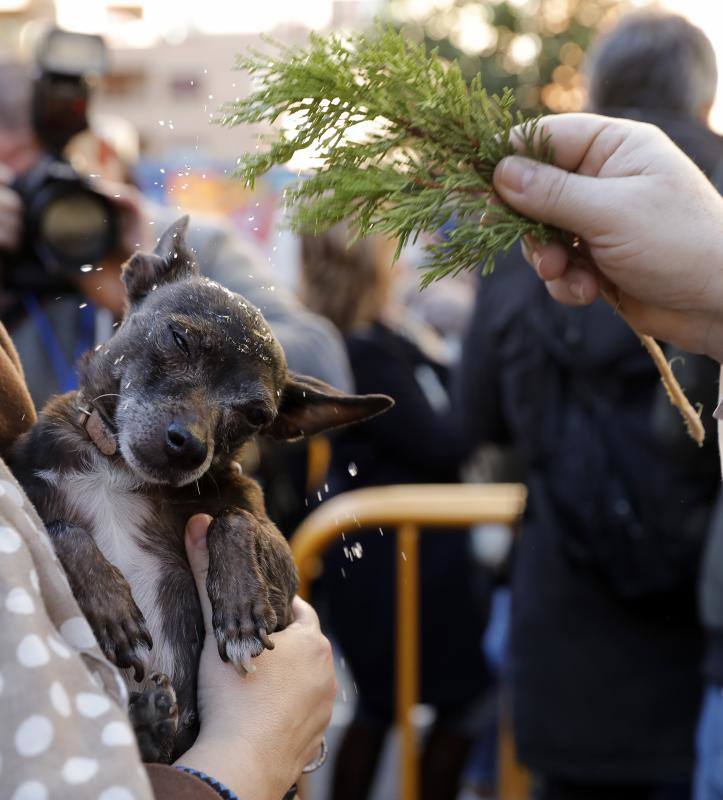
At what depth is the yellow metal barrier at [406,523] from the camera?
173 inches

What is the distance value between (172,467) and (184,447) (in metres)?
0.04

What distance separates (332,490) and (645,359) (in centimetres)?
189

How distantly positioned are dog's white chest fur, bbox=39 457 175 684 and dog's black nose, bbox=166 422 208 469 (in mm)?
119

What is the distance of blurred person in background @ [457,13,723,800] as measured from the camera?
326cm

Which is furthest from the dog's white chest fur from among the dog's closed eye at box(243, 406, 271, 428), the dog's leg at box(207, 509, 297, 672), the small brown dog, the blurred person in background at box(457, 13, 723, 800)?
the blurred person in background at box(457, 13, 723, 800)

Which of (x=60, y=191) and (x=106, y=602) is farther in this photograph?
(x=60, y=191)

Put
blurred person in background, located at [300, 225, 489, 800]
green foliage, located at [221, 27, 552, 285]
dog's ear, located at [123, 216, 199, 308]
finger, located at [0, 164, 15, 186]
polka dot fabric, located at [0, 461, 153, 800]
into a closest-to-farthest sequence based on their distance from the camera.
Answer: polka dot fabric, located at [0, 461, 153, 800]
green foliage, located at [221, 27, 552, 285]
dog's ear, located at [123, 216, 199, 308]
finger, located at [0, 164, 15, 186]
blurred person in background, located at [300, 225, 489, 800]

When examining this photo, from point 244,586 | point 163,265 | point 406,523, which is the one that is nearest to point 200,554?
point 244,586

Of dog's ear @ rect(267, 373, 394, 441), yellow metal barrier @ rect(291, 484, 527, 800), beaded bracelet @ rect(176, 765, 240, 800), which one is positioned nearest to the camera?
beaded bracelet @ rect(176, 765, 240, 800)

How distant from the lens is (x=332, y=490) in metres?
4.81

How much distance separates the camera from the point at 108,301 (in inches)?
90.1

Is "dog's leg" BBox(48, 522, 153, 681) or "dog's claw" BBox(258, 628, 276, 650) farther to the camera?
"dog's claw" BBox(258, 628, 276, 650)

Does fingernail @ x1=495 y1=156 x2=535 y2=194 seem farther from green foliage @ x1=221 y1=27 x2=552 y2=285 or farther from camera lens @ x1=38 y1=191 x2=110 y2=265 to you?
camera lens @ x1=38 y1=191 x2=110 y2=265

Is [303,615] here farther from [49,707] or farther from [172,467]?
[49,707]
